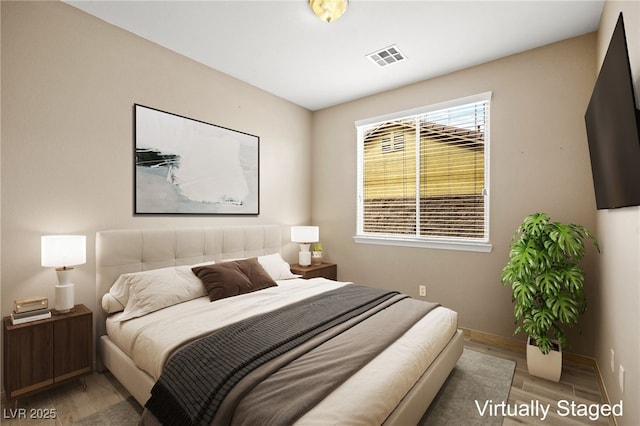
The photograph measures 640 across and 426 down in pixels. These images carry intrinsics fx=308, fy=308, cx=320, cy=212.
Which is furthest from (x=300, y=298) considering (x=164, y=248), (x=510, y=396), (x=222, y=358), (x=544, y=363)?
(x=544, y=363)

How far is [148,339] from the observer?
1.92 m

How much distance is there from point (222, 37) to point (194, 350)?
2606mm

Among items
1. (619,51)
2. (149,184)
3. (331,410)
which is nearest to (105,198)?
(149,184)

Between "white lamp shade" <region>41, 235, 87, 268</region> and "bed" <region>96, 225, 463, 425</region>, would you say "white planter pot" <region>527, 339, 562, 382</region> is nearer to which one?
"bed" <region>96, 225, 463, 425</region>

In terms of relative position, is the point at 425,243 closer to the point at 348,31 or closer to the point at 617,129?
the point at 617,129

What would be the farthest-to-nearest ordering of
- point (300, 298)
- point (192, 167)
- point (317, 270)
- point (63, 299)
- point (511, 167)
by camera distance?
point (317, 270) → point (192, 167) → point (511, 167) → point (300, 298) → point (63, 299)

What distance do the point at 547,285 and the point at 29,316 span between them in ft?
12.2

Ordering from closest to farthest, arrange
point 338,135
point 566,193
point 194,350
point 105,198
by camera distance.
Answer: point 194,350, point 105,198, point 566,193, point 338,135

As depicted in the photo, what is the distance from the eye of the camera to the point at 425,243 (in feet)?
11.9

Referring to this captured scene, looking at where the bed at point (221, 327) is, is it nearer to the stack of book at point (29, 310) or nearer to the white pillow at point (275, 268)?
the white pillow at point (275, 268)

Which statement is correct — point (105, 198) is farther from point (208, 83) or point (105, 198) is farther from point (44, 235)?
point (208, 83)

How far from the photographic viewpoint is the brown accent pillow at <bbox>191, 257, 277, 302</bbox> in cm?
263

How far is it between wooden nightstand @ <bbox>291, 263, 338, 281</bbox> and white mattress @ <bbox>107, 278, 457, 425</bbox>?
1.00 m

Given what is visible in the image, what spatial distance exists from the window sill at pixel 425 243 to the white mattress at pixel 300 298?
3.46 ft
